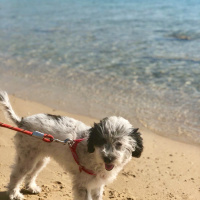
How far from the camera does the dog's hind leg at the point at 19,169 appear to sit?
4185 mm

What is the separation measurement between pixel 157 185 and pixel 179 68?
5.65 meters

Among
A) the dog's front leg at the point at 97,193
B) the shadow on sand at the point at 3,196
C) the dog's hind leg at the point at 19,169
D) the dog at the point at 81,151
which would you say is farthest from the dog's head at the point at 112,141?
the shadow on sand at the point at 3,196

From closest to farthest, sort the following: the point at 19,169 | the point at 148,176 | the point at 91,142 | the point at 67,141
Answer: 1. the point at 91,142
2. the point at 67,141
3. the point at 19,169
4. the point at 148,176

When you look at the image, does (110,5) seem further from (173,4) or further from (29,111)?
(29,111)

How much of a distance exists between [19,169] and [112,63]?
265 inches

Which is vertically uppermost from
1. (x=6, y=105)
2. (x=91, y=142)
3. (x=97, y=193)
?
(x=6, y=105)

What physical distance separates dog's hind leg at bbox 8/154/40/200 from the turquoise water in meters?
3.09

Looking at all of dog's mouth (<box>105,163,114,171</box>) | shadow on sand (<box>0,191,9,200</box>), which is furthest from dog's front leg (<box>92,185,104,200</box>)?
shadow on sand (<box>0,191,9,200</box>)

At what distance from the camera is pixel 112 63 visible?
10.5 m

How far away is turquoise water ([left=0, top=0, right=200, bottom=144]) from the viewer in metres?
7.49

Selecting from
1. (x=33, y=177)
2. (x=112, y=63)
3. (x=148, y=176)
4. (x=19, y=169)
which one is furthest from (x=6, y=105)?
(x=112, y=63)

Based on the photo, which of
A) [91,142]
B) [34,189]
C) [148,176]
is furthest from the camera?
[148,176]

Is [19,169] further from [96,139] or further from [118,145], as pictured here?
[118,145]

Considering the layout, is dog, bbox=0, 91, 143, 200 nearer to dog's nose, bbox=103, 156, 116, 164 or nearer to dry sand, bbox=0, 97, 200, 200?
dog's nose, bbox=103, 156, 116, 164
